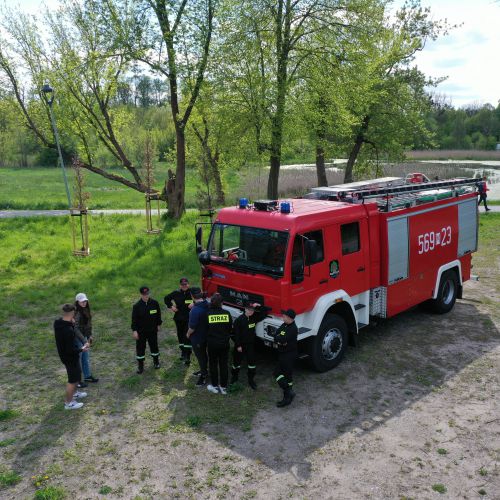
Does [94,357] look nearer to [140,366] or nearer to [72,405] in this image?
[140,366]

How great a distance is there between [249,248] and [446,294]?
219 inches

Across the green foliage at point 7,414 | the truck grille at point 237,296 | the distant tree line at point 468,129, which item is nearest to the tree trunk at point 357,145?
the truck grille at point 237,296

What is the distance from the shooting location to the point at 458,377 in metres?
8.05

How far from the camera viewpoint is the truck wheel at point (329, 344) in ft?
26.3

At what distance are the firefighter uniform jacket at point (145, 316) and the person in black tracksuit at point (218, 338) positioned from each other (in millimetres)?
1193

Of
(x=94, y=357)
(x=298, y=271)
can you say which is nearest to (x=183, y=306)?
(x=94, y=357)

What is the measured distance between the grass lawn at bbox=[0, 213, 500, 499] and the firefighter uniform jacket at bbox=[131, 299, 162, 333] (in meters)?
0.88

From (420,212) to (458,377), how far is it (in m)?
3.36

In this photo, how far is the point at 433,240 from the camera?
10148mm

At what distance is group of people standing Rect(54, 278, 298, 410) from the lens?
711 cm

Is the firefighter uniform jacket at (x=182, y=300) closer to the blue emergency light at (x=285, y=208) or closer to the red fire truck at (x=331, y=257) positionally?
the red fire truck at (x=331, y=257)

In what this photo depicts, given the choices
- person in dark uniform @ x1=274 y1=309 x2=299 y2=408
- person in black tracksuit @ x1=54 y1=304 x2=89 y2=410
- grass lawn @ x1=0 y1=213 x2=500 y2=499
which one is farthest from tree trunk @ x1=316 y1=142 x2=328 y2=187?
person in black tracksuit @ x1=54 y1=304 x2=89 y2=410

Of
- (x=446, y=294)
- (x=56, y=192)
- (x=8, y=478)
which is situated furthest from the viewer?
(x=56, y=192)

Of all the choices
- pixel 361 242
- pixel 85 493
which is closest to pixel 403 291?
pixel 361 242
